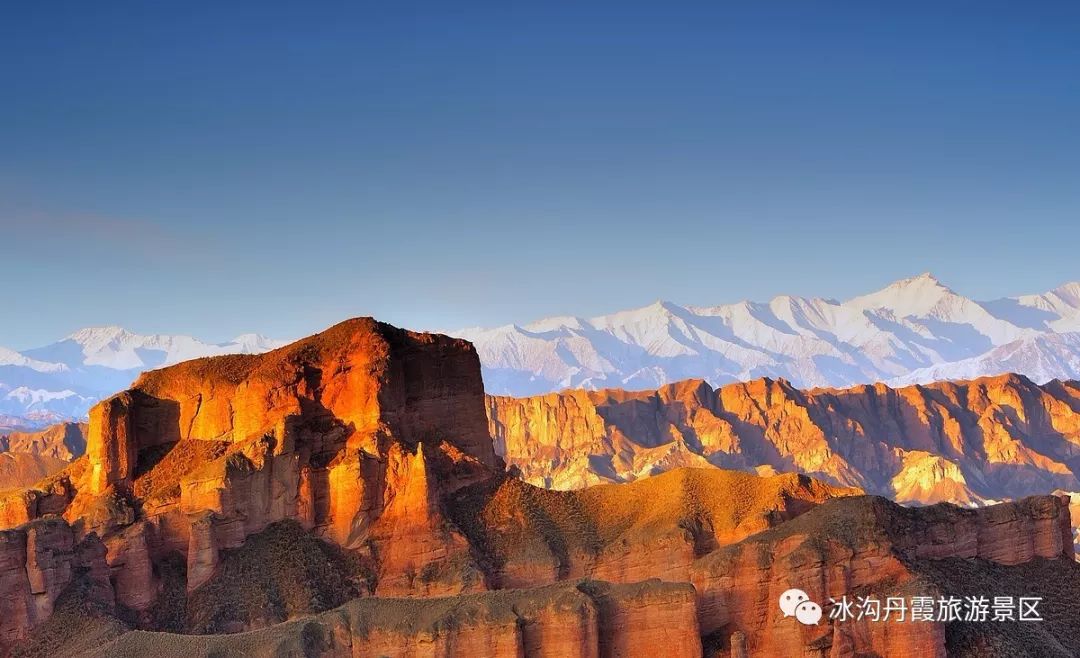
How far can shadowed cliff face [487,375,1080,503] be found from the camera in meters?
172

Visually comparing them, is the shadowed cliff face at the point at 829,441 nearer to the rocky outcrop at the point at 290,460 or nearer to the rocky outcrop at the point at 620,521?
the rocky outcrop at the point at 290,460

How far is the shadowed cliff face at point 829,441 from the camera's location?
565ft

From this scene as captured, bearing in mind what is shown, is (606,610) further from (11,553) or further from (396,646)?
(11,553)

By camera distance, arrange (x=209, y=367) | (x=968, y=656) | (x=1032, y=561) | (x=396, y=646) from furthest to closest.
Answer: (x=209, y=367)
(x=1032, y=561)
(x=968, y=656)
(x=396, y=646)

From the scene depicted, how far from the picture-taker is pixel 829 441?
18500 centimetres

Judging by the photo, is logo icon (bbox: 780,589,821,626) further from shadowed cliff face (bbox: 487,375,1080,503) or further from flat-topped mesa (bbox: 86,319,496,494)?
shadowed cliff face (bbox: 487,375,1080,503)

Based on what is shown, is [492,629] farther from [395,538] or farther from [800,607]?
A: [395,538]

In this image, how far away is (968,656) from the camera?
41.9 metres

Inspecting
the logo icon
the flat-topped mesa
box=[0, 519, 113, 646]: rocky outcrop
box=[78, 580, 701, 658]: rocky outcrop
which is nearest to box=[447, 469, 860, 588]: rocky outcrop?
the flat-topped mesa

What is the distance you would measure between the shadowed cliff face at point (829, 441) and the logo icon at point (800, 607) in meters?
120

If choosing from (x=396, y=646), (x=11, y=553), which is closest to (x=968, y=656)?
(x=396, y=646)

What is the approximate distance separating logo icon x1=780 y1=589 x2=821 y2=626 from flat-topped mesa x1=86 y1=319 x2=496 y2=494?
20.4 meters

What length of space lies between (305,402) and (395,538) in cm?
825

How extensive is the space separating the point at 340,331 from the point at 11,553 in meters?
18.6
